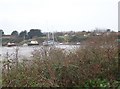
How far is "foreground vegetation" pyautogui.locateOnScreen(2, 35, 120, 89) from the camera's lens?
696 centimetres

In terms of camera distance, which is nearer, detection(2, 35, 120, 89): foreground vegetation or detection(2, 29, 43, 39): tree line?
detection(2, 35, 120, 89): foreground vegetation

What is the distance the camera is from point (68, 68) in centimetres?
791

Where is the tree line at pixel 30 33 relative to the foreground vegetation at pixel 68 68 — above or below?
above

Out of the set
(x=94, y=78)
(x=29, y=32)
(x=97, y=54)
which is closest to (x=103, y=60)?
(x=97, y=54)

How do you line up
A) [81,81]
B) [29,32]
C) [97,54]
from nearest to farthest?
[81,81] < [97,54] < [29,32]

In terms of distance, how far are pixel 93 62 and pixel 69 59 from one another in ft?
2.31

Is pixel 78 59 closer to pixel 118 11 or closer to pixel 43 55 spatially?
pixel 43 55

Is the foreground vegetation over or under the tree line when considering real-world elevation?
under

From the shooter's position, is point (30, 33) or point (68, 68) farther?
point (30, 33)

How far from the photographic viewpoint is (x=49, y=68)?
776 cm

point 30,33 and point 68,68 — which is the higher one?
point 30,33

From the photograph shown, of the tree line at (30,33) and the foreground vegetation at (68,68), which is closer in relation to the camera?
the foreground vegetation at (68,68)

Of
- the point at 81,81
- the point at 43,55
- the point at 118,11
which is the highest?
the point at 118,11

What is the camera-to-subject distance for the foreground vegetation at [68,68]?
6.96m
